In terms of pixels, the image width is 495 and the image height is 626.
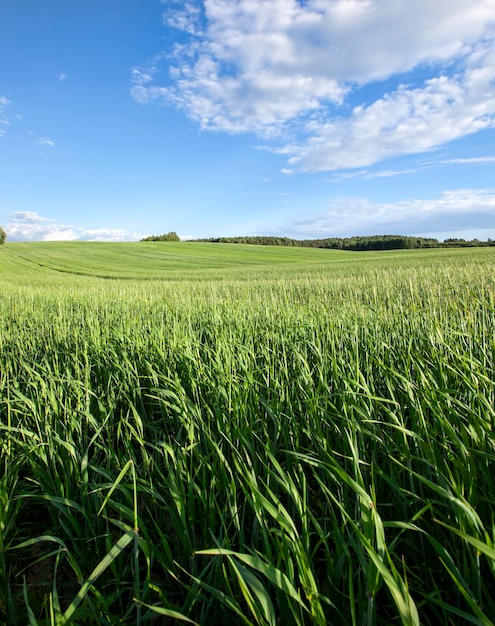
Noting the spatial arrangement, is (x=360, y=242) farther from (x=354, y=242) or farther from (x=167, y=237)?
(x=167, y=237)

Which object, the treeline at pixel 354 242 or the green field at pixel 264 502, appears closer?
the green field at pixel 264 502

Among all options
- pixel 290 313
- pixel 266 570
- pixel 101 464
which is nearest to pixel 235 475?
pixel 266 570

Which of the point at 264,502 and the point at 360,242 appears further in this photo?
the point at 360,242

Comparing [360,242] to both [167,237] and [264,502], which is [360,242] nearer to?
[167,237]

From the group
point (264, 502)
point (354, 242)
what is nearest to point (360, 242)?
point (354, 242)

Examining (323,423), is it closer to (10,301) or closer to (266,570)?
(266,570)

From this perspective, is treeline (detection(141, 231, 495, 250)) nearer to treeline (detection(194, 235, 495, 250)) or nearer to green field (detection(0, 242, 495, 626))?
treeline (detection(194, 235, 495, 250))

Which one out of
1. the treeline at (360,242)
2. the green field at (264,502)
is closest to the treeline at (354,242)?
the treeline at (360,242)

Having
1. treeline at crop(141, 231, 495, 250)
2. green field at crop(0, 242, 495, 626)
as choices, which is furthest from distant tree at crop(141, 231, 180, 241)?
green field at crop(0, 242, 495, 626)

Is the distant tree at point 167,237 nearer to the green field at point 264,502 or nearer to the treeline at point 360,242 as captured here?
the treeline at point 360,242

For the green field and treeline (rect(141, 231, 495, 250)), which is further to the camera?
treeline (rect(141, 231, 495, 250))

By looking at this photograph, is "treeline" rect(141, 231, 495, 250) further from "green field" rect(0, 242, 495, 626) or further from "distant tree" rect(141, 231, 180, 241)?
"green field" rect(0, 242, 495, 626)

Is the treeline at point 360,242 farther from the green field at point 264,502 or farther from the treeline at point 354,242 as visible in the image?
the green field at point 264,502

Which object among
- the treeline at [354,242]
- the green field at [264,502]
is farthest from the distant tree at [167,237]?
the green field at [264,502]
